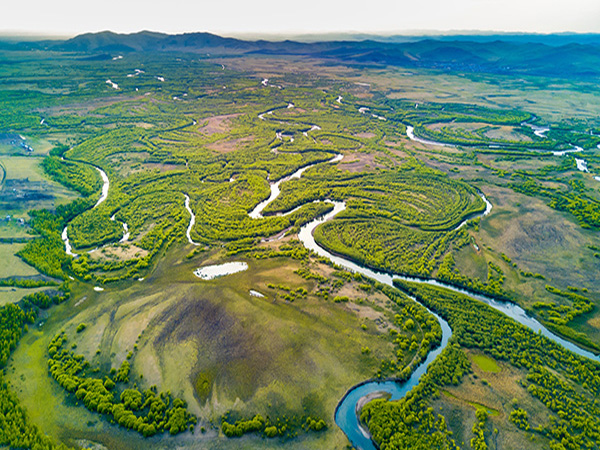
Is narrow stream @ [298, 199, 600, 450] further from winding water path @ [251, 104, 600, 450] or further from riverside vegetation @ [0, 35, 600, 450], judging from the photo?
riverside vegetation @ [0, 35, 600, 450]

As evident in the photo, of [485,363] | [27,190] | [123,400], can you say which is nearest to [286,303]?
[123,400]

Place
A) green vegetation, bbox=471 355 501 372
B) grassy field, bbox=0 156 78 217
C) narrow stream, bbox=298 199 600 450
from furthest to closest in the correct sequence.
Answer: grassy field, bbox=0 156 78 217, green vegetation, bbox=471 355 501 372, narrow stream, bbox=298 199 600 450

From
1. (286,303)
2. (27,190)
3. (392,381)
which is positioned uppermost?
(27,190)

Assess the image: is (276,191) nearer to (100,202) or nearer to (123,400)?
(100,202)

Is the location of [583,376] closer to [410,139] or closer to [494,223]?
[494,223]

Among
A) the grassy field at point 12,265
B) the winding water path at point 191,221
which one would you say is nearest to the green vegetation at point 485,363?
the winding water path at point 191,221

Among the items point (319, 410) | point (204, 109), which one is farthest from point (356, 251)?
point (204, 109)

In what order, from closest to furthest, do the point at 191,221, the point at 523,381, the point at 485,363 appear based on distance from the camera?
the point at 523,381 → the point at 485,363 → the point at 191,221

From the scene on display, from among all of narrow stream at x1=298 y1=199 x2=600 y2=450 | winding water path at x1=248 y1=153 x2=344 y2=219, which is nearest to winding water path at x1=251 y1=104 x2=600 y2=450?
narrow stream at x1=298 y1=199 x2=600 y2=450
